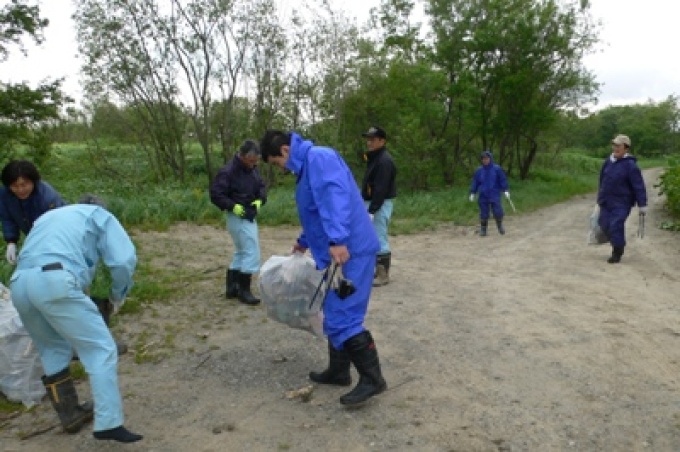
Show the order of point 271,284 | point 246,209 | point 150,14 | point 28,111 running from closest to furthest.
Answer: point 271,284 → point 246,209 → point 28,111 → point 150,14

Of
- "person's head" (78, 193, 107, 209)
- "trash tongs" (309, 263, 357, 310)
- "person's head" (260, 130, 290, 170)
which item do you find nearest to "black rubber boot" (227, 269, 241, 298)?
"trash tongs" (309, 263, 357, 310)

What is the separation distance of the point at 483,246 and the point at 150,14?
11.3 meters

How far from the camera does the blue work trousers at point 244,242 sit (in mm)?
6146

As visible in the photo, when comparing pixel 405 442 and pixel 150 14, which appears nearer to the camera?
pixel 405 442

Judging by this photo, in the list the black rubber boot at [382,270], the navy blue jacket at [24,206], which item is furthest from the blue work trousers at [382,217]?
the navy blue jacket at [24,206]

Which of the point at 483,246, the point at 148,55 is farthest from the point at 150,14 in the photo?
the point at 483,246

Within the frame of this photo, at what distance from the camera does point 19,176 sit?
4.12m

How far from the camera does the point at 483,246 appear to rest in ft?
34.4

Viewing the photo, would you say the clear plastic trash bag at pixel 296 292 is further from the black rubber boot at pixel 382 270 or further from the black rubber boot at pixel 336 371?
the black rubber boot at pixel 382 270

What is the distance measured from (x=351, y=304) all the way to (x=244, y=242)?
2.69m

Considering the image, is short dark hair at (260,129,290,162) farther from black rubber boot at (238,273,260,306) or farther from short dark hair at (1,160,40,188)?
black rubber boot at (238,273,260,306)

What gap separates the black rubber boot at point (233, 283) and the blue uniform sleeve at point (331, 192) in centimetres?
302

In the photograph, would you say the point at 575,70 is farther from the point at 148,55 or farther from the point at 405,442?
the point at 405,442

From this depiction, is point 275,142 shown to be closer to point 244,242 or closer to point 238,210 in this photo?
point 238,210
